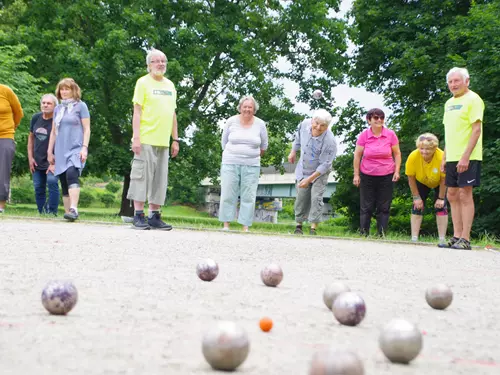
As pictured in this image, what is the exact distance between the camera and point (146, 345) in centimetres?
218

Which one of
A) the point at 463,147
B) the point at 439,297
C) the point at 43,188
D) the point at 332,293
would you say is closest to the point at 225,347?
the point at 332,293

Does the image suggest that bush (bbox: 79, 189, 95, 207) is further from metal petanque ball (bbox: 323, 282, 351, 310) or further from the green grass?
metal petanque ball (bbox: 323, 282, 351, 310)

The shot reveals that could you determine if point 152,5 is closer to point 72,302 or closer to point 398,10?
point 398,10

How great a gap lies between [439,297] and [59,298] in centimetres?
179

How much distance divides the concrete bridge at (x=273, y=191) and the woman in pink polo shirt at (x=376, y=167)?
24.8m

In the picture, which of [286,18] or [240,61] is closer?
[240,61]

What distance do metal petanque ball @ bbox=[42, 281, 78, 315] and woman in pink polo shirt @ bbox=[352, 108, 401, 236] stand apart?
6.64 m

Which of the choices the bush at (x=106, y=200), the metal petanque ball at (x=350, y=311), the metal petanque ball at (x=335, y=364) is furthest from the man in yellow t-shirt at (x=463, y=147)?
the bush at (x=106, y=200)

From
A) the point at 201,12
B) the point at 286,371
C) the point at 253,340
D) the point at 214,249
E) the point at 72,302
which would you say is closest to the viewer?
the point at 286,371

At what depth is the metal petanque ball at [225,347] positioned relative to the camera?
188cm

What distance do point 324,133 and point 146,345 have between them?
7.29m

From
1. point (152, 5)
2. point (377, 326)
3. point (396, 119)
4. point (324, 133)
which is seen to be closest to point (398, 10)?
point (396, 119)

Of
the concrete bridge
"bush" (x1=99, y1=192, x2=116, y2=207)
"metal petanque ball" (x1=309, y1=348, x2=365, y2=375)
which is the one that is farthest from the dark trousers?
"bush" (x1=99, y1=192, x2=116, y2=207)

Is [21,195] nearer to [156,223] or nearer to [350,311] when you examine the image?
[156,223]
